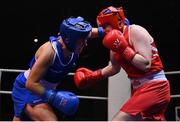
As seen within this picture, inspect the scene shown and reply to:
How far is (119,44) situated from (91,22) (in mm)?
4042

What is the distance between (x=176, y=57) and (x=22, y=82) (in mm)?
5069

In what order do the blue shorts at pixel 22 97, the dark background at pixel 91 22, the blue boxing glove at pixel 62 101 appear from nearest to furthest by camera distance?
1. the blue boxing glove at pixel 62 101
2. the blue shorts at pixel 22 97
3. the dark background at pixel 91 22

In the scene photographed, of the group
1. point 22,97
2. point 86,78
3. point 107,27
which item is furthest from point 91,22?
point 22,97

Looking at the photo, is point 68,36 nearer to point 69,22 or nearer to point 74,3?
point 69,22

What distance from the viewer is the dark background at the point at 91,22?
574 cm

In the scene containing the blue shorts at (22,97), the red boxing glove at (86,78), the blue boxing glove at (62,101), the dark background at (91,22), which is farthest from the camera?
the dark background at (91,22)

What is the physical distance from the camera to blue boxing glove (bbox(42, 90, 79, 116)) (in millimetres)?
1874

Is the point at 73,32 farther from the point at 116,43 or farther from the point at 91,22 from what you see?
the point at 91,22

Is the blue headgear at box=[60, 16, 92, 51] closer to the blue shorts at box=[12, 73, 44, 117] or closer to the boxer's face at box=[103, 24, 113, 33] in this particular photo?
the boxer's face at box=[103, 24, 113, 33]

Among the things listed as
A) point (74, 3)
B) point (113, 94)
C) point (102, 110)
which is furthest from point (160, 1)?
point (113, 94)

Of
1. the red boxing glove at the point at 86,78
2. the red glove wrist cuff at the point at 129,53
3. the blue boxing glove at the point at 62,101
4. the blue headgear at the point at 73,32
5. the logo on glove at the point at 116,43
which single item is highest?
the blue headgear at the point at 73,32

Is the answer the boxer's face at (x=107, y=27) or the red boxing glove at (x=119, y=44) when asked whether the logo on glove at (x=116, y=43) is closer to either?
the red boxing glove at (x=119, y=44)

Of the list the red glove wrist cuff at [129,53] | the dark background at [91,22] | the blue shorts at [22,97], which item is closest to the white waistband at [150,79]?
the red glove wrist cuff at [129,53]

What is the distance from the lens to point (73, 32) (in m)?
1.93
